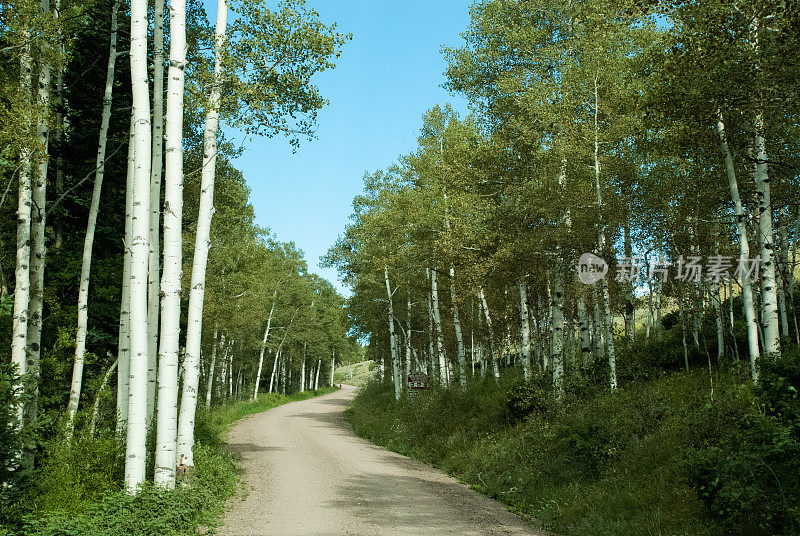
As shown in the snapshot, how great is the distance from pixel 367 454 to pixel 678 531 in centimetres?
1162

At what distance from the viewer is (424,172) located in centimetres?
2364

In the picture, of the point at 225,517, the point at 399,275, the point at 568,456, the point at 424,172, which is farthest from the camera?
the point at 399,275

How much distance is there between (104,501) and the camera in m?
8.19

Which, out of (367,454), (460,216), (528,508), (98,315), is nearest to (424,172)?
(460,216)

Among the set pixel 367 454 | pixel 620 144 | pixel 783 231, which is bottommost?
pixel 367 454

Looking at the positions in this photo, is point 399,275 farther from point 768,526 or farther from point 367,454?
point 768,526

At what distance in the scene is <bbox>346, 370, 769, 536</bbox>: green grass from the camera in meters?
8.58

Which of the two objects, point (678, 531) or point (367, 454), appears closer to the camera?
point (678, 531)

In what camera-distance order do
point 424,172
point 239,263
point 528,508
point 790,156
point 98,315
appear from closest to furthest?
point 528,508
point 790,156
point 98,315
point 424,172
point 239,263

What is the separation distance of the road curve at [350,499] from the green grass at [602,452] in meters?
0.77

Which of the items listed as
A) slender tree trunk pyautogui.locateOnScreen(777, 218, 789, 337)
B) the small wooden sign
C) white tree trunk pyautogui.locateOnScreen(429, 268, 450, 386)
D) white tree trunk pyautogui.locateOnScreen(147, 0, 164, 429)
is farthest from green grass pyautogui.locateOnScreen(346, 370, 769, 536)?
white tree trunk pyautogui.locateOnScreen(147, 0, 164, 429)

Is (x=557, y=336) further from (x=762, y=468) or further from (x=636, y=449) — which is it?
(x=762, y=468)

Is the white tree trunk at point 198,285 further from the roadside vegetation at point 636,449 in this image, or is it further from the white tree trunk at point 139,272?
the roadside vegetation at point 636,449

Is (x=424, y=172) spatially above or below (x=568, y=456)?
above
